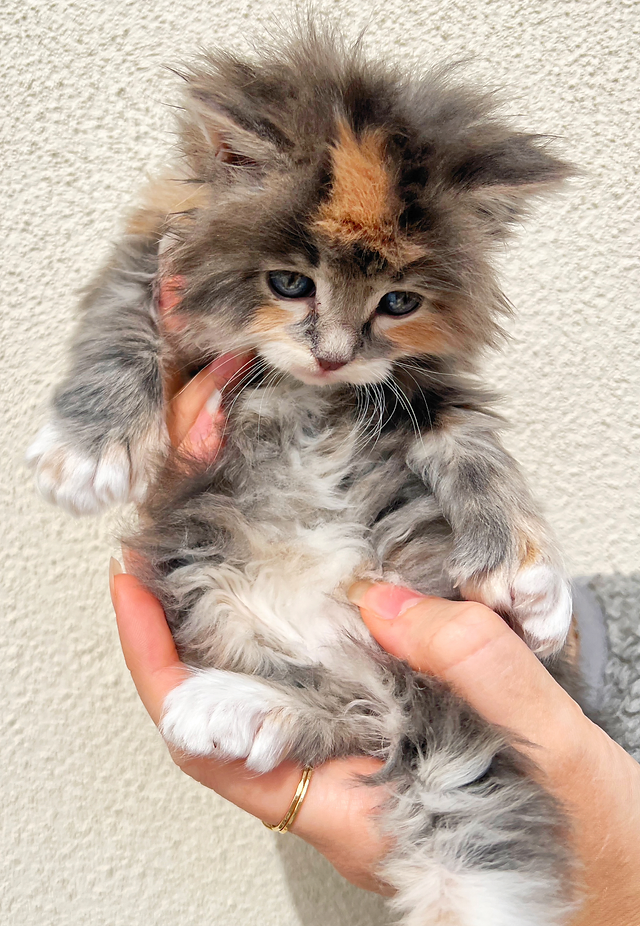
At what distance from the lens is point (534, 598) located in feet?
3.22

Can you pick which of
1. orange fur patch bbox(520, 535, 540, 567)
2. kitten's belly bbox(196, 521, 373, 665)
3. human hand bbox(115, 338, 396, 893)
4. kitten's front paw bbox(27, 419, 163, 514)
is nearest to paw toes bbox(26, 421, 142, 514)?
kitten's front paw bbox(27, 419, 163, 514)

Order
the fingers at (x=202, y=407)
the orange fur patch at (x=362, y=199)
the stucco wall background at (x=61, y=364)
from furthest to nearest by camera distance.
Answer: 1. the stucco wall background at (x=61, y=364)
2. the fingers at (x=202, y=407)
3. the orange fur patch at (x=362, y=199)

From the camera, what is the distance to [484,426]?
110cm

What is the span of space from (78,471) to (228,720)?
0.48 meters

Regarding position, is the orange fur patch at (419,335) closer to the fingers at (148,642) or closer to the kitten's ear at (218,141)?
the kitten's ear at (218,141)

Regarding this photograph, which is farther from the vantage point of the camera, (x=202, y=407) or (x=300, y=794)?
(x=202, y=407)

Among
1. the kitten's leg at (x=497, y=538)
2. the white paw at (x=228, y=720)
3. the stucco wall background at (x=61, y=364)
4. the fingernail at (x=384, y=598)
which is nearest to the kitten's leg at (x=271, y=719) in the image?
the white paw at (x=228, y=720)

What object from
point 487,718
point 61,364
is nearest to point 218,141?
point 61,364

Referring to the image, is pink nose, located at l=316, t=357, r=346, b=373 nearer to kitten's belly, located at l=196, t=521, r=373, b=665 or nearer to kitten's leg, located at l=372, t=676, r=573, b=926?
kitten's belly, located at l=196, t=521, r=373, b=665

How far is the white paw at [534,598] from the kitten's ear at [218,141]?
0.75 metres

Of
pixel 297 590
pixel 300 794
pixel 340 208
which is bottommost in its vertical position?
pixel 300 794

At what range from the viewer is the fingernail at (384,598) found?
1.00m

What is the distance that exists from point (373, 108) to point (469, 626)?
813 millimetres

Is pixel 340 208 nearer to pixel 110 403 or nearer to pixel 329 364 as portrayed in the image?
pixel 329 364
